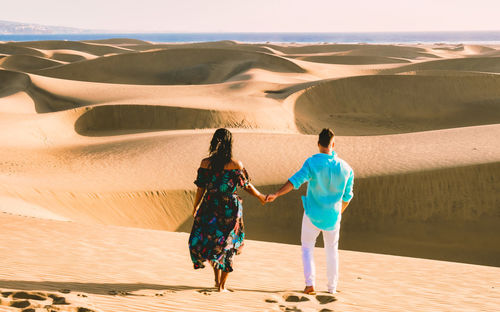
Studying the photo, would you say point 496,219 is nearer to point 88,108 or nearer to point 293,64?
point 88,108

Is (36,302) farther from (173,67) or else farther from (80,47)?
(80,47)

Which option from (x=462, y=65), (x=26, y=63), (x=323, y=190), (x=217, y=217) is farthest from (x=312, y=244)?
(x=26, y=63)

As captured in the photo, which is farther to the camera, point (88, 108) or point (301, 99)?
point (301, 99)

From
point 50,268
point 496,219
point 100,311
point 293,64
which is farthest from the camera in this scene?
point 293,64

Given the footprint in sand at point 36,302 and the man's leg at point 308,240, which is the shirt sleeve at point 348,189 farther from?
the footprint in sand at point 36,302

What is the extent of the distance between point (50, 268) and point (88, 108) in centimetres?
1974

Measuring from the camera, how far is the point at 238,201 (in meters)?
5.29

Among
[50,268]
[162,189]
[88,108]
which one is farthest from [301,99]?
[50,268]

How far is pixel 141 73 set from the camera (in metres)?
48.1

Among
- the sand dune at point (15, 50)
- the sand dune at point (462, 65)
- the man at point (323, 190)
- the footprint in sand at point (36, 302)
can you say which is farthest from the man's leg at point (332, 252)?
the sand dune at point (15, 50)

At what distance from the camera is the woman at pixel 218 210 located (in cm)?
513

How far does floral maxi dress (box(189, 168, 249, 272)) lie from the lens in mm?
5148

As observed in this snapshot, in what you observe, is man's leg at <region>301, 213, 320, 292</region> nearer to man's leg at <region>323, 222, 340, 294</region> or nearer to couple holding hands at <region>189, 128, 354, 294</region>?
couple holding hands at <region>189, 128, 354, 294</region>

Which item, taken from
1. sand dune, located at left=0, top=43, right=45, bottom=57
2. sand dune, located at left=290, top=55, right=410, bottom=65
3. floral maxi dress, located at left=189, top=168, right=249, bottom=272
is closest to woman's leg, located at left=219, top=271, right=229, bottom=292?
floral maxi dress, located at left=189, top=168, right=249, bottom=272
